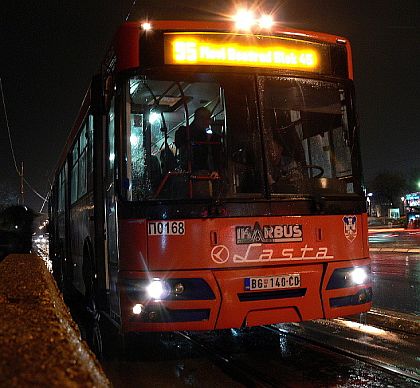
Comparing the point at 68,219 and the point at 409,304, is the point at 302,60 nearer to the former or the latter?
the point at 409,304

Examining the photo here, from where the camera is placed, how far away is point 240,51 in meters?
6.02

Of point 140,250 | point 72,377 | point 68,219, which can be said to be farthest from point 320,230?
point 68,219

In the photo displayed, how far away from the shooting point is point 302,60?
6266mm

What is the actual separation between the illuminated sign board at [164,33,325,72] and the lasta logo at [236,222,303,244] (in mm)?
1839

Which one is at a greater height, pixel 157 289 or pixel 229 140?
pixel 229 140

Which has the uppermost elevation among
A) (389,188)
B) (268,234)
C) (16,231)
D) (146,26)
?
(389,188)

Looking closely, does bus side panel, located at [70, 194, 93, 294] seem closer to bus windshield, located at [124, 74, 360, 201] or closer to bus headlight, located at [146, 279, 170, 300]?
bus windshield, located at [124, 74, 360, 201]

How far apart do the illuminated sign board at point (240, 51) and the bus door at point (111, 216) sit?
3.15ft

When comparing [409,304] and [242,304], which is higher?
[242,304]

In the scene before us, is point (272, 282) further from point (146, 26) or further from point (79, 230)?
point (79, 230)

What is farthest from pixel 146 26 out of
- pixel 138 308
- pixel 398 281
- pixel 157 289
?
pixel 398 281

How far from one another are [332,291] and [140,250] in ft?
7.06

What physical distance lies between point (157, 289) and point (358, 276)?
2318 millimetres

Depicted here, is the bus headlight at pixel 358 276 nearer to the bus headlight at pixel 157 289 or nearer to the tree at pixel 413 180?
the bus headlight at pixel 157 289
